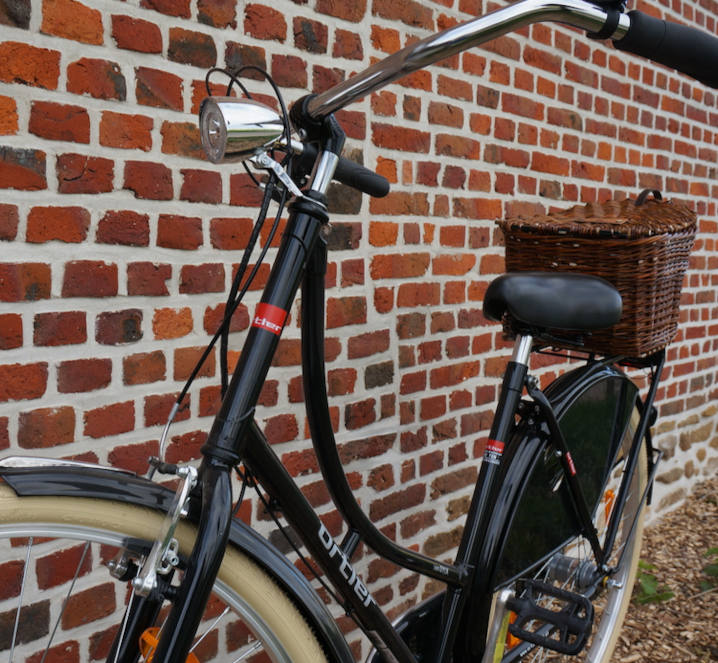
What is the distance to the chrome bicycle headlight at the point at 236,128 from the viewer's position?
967mm

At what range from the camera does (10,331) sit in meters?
1.41

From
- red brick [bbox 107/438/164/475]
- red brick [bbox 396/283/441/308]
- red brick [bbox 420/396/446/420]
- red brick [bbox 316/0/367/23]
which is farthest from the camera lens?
red brick [bbox 420/396/446/420]

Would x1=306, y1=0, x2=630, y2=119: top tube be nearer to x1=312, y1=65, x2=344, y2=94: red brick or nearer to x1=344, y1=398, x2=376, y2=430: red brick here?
x1=312, y1=65, x2=344, y2=94: red brick

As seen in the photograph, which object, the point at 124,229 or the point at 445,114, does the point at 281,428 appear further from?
the point at 445,114

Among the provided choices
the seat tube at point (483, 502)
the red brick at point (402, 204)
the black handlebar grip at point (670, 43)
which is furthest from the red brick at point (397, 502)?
the black handlebar grip at point (670, 43)

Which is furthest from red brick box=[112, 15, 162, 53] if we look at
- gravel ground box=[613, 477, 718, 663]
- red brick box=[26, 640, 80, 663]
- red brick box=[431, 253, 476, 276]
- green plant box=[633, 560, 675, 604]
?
green plant box=[633, 560, 675, 604]

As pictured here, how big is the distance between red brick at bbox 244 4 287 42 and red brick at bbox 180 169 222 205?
1.12 ft

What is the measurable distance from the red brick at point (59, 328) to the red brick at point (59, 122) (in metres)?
0.33

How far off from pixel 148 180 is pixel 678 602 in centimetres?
244

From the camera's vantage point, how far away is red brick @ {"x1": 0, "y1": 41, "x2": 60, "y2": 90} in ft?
4.45

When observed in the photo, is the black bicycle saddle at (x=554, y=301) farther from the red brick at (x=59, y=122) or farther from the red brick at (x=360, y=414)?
the red brick at (x=59, y=122)

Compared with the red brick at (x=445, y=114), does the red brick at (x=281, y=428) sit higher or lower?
lower

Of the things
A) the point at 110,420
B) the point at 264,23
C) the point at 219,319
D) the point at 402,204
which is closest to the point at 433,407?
the point at 402,204

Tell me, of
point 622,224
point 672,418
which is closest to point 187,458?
point 622,224
